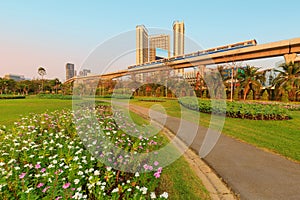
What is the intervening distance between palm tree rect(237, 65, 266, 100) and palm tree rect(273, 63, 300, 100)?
2095 mm

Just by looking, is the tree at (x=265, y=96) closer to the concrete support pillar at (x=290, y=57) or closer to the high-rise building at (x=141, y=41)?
the concrete support pillar at (x=290, y=57)

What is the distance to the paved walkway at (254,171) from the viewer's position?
252cm

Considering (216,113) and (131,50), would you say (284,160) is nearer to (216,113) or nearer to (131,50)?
(131,50)

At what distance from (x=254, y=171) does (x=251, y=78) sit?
2496cm

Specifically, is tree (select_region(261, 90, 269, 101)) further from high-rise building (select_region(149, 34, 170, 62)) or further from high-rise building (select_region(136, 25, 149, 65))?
high-rise building (select_region(136, 25, 149, 65))

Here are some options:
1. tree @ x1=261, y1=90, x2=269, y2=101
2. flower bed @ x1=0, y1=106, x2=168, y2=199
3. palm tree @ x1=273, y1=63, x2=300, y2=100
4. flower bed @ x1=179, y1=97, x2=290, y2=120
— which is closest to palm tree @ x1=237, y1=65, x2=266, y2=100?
tree @ x1=261, y1=90, x2=269, y2=101

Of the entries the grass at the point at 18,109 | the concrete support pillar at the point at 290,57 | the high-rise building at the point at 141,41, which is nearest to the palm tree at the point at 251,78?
the concrete support pillar at the point at 290,57

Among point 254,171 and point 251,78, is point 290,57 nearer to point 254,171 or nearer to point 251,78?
point 251,78

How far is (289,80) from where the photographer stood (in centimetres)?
2080

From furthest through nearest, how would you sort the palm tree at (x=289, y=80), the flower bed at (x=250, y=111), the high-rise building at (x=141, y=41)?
the palm tree at (x=289, y=80) < the flower bed at (x=250, y=111) < the high-rise building at (x=141, y=41)

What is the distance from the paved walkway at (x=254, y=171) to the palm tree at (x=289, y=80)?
22.0 m

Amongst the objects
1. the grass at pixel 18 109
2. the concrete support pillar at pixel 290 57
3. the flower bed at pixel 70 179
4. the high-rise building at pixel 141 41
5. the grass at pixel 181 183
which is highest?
the concrete support pillar at pixel 290 57

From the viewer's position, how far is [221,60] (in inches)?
1248

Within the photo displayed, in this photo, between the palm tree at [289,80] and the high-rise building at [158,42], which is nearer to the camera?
the high-rise building at [158,42]
